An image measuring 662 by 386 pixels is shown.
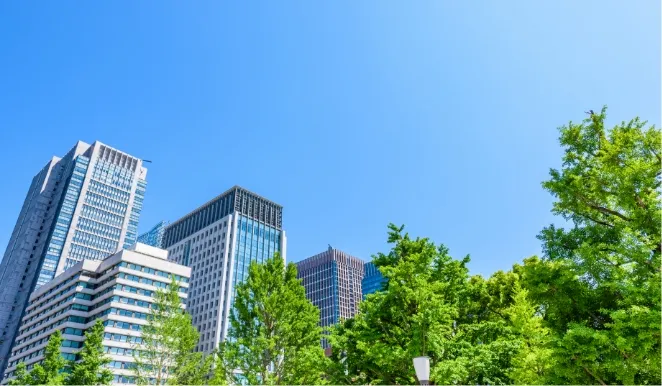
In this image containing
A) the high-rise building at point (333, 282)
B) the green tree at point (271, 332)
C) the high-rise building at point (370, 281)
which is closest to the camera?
the green tree at point (271, 332)

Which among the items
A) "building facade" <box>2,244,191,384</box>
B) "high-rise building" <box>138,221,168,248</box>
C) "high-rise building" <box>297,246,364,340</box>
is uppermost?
"high-rise building" <box>138,221,168,248</box>

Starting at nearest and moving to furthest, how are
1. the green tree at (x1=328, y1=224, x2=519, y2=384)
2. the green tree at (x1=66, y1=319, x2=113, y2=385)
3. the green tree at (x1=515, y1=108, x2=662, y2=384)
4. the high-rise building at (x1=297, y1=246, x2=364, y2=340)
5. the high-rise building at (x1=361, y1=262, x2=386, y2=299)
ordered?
the green tree at (x1=515, y1=108, x2=662, y2=384)
the green tree at (x1=328, y1=224, x2=519, y2=384)
the green tree at (x1=66, y1=319, x2=113, y2=385)
the high-rise building at (x1=297, y1=246, x2=364, y2=340)
the high-rise building at (x1=361, y1=262, x2=386, y2=299)

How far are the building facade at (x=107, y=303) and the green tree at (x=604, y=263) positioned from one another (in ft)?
218

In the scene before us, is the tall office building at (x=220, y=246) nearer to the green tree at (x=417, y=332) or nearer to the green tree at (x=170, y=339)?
the green tree at (x=170, y=339)

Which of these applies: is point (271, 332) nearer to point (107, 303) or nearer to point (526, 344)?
point (526, 344)

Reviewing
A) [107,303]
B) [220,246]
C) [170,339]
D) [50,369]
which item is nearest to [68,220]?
[220,246]

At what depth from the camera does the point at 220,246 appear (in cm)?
11119

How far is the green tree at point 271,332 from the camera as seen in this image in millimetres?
20641

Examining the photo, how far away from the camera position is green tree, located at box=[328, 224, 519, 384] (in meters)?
15.1

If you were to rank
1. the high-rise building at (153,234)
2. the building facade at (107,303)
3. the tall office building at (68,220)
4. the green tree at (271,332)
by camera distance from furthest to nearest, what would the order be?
the high-rise building at (153,234)
the tall office building at (68,220)
the building facade at (107,303)
the green tree at (271,332)

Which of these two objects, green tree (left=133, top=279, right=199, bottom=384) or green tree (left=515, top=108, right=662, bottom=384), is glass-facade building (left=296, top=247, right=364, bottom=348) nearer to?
green tree (left=133, top=279, right=199, bottom=384)

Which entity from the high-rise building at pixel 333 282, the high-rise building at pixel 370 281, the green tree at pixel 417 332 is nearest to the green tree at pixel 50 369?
the green tree at pixel 417 332

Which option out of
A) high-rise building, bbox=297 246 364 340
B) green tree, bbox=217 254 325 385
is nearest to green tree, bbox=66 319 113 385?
green tree, bbox=217 254 325 385

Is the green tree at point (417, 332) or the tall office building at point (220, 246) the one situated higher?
the tall office building at point (220, 246)
